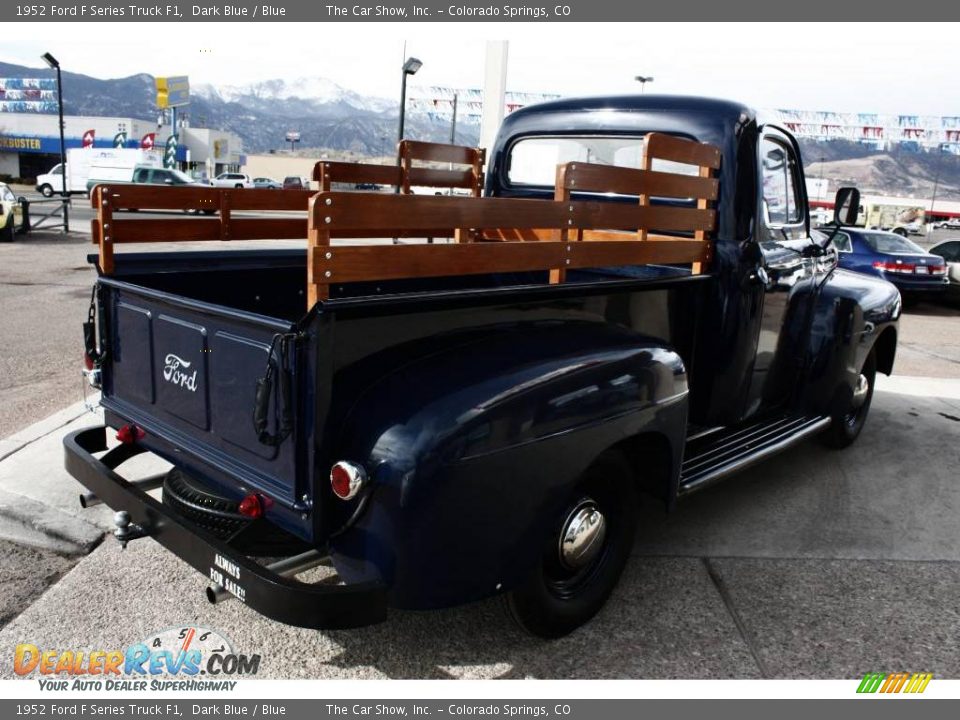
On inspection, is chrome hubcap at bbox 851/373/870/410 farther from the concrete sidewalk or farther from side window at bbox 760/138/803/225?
side window at bbox 760/138/803/225

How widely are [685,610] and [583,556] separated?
616 mm

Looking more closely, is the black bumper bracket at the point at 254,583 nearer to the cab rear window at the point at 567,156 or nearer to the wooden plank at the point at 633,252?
the wooden plank at the point at 633,252

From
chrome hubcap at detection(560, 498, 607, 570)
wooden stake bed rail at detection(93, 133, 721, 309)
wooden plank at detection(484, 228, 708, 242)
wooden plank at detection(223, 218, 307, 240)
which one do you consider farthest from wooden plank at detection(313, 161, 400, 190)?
chrome hubcap at detection(560, 498, 607, 570)

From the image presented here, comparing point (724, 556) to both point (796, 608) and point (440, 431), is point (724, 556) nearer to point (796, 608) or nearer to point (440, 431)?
point (796, 608)

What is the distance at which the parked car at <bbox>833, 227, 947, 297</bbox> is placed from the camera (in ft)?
42.6

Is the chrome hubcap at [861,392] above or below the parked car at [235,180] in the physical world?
below

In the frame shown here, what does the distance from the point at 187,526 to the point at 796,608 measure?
2.40m

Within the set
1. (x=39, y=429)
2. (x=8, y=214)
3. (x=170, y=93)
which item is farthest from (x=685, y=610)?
(x=170, y=93)

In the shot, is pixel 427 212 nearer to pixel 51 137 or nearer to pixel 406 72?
pixel 406 72

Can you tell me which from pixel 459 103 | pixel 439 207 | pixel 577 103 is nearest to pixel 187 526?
pixel 439 207

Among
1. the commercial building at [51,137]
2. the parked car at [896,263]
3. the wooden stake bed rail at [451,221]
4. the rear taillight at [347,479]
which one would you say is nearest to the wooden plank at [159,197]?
the wooden stake bed rail at [451,221]

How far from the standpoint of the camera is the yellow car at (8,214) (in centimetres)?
1720

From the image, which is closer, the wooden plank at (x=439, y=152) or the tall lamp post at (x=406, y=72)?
the wooden plank at (x=439, y=152)

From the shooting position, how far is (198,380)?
284 cm
